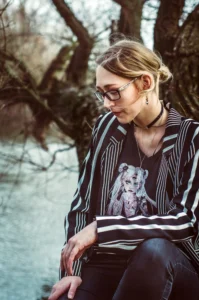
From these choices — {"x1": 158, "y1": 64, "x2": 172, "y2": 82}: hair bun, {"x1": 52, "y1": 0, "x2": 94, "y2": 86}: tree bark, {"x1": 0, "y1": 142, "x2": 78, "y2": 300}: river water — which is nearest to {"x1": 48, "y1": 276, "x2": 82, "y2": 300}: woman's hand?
{"x1": 158, "y1": 64, "x2": 172, "y2": 82}: hair bun

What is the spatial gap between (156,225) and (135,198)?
8.2 inches

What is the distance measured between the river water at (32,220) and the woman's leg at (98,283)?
1.01 m

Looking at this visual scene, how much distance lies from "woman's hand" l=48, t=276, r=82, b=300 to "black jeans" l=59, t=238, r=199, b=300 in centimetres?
2

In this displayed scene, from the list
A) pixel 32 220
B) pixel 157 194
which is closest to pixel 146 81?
pixel 157 194

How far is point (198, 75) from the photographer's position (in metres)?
3.54

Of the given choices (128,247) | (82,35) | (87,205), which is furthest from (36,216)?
(128,247)

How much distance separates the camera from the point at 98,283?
2271mm

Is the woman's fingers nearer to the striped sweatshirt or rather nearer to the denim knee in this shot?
the striped sweatshirt

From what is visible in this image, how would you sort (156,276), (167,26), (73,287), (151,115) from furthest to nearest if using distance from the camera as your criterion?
(167,26) → (151,115) → (73,287) → (156,276)

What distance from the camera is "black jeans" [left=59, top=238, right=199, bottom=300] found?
78.7 inches

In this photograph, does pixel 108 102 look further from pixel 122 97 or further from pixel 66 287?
pixel 66 287

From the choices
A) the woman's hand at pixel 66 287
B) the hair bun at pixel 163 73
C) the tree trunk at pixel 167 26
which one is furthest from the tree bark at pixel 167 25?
the woman's hand at pixel 66 287

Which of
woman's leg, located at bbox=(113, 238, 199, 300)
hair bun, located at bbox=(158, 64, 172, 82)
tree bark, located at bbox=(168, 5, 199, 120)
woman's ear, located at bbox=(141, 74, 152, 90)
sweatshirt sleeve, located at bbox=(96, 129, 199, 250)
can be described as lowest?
woman's leg, located at bbox=(113, 238, 199, 300)

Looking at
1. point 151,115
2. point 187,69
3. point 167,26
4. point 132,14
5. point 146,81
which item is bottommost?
point 151,115
